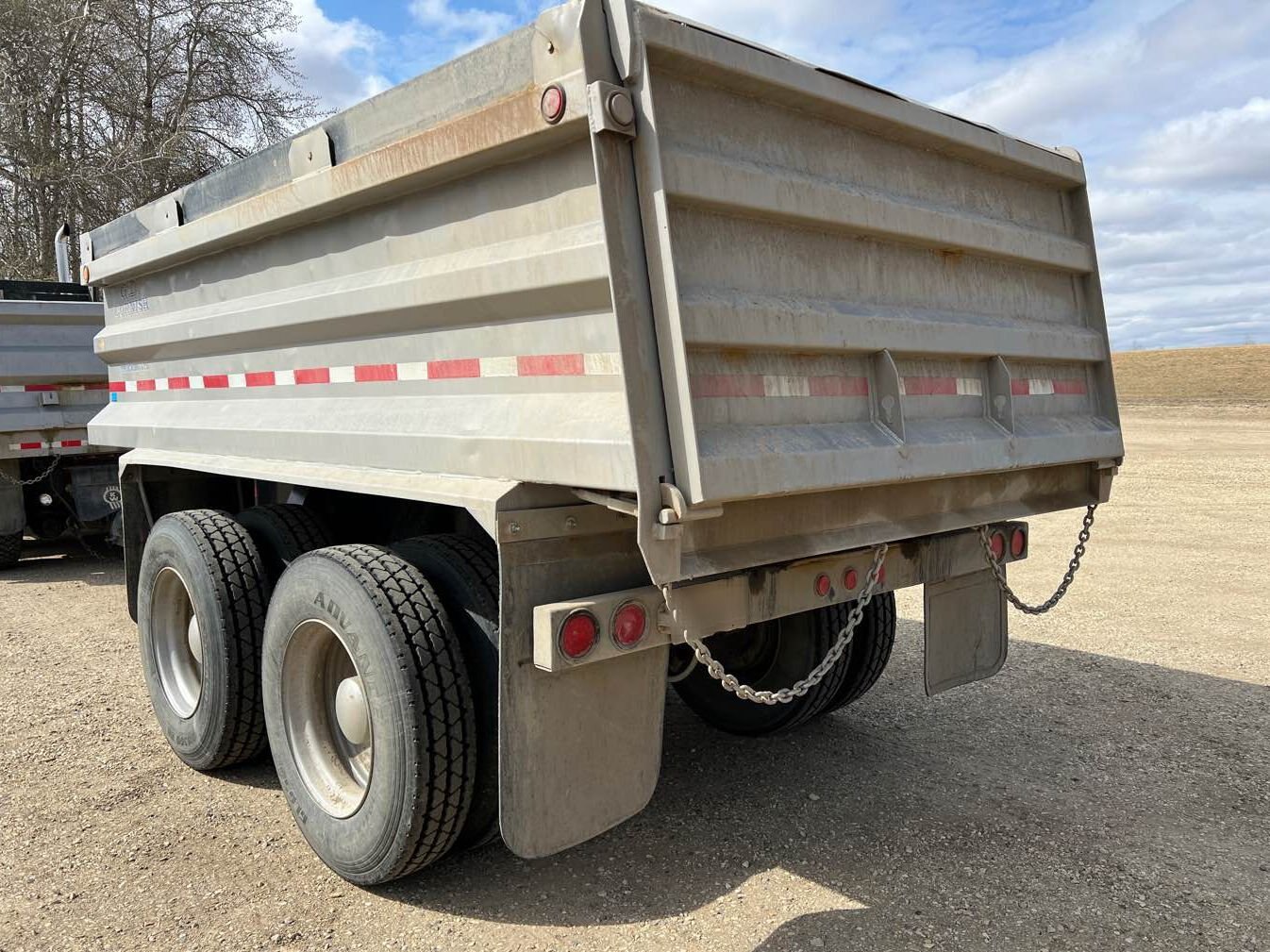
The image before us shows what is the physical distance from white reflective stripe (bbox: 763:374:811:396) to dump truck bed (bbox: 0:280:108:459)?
7.53 m

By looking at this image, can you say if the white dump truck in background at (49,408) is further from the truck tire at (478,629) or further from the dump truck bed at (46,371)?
the truck tire at (478,629)

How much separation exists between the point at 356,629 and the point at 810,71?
6.97ft

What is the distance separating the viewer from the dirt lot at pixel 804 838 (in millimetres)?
2850

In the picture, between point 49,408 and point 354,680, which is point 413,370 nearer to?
point 354,680

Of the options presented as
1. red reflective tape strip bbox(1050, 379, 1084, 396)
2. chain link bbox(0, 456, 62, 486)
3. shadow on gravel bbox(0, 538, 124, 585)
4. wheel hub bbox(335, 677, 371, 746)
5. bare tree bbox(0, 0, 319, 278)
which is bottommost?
wheel hub bbox(335, 677, 371, 746)

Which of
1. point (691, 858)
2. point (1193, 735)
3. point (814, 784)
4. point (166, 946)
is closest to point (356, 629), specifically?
point (166, 946)

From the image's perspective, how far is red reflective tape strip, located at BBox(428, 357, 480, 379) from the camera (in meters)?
2.82

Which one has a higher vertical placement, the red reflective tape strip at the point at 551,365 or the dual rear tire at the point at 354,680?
the red reflective tape strip at the point at 551,365

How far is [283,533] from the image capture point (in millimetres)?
3795

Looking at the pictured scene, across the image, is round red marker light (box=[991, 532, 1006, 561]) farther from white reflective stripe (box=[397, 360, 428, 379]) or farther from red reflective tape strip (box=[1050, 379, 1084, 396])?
white reflective stripe (box=[397, 360, 428, 379])

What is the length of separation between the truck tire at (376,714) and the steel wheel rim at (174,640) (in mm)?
1228

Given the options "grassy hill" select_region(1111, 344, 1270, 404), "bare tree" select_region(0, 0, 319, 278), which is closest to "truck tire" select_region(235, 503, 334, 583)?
"bare tree" select_region(0, 0, 319, 278)

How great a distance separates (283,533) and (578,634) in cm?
179

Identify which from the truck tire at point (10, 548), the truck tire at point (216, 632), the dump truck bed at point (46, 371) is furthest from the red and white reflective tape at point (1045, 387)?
the truck tire at point (10, 548)
